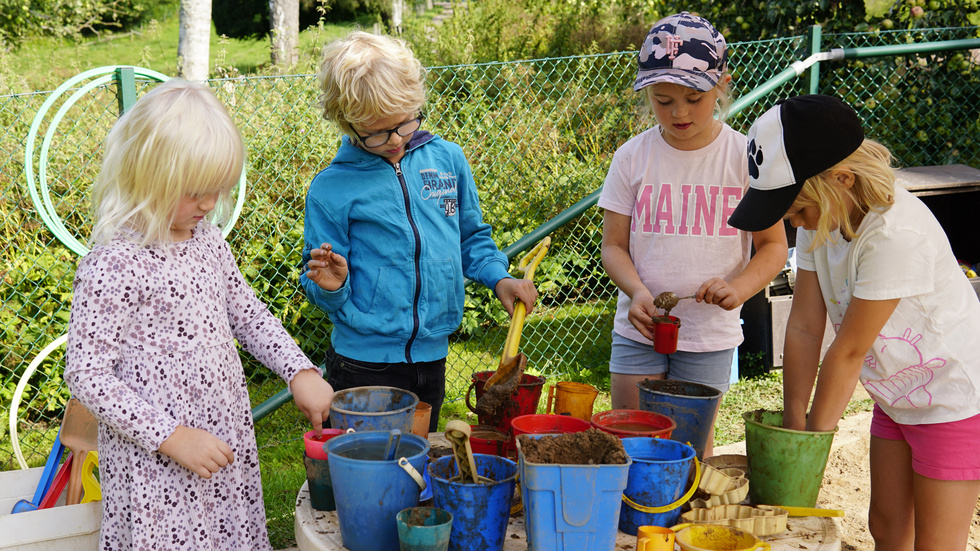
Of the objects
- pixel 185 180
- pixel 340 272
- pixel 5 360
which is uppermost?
pixel 185 180

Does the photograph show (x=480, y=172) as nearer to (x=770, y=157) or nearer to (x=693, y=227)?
(x=693, y=227)

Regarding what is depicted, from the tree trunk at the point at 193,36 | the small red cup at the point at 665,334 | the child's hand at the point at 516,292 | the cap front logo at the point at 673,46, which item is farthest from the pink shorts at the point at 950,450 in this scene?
the tree trunk at the point at 193,36

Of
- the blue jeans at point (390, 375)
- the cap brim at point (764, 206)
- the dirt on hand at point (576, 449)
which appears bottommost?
the blue jeans at point (390, 375)

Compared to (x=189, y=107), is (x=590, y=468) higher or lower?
lower

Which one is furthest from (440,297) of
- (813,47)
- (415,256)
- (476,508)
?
(813,47)

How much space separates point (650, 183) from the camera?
7.56 ft

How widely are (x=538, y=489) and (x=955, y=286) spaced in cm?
130

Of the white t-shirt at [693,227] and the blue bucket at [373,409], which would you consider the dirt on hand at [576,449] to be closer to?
the blue bucket at [373,409]

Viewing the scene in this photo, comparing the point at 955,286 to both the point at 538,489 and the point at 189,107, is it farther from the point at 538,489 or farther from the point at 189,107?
the point at 189,107

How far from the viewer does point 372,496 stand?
1396 mm

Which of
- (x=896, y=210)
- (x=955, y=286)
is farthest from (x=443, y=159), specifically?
(x=955, y=286)

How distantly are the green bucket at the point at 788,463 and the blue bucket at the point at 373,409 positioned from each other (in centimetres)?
78

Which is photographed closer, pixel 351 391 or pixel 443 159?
pixel 351 391

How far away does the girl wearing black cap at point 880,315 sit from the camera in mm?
1701
